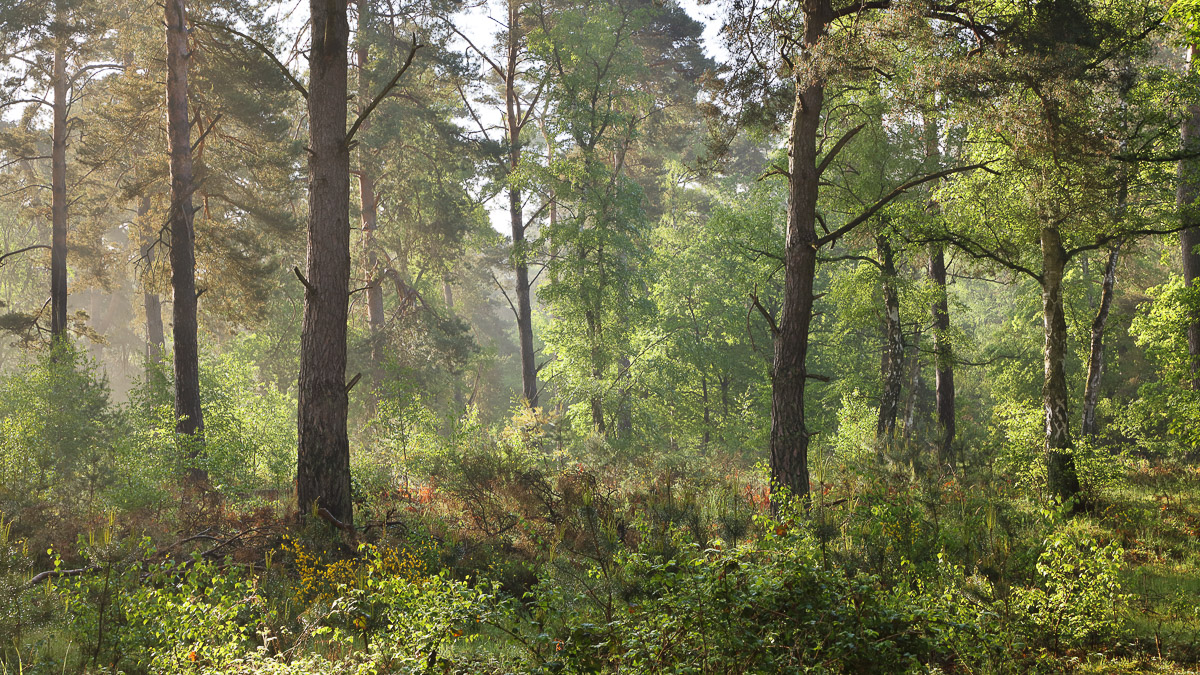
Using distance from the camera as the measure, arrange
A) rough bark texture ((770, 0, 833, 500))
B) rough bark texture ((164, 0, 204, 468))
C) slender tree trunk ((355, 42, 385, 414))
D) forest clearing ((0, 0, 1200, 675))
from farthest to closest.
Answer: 1. slender tree trunk ((355, 42, 385, 414))
2. rough bark texture ((164, 0, 204, 468))
3. rough bark texture ((770, 0, 833, 500))
4. forest clearing ((0, 0, 1200, 675))

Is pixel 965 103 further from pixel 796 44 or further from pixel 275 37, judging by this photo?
pixel 275 37

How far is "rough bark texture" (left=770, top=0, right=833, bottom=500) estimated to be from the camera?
8.97 metres

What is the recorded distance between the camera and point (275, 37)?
52.4 feet

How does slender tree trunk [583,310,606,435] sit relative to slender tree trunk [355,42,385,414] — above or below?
below

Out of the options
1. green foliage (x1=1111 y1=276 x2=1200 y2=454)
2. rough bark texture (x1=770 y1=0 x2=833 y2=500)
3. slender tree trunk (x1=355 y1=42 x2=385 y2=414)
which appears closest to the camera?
rough bark texture (x1=770 y1=0 x2=833 y2=500)

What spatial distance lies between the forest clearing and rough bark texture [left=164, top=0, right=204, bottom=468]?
77 mm

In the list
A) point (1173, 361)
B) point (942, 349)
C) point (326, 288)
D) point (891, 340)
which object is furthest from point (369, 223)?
point (1173, 361)

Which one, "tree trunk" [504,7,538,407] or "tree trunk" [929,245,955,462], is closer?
"tree trunk" [929,245,955,462]

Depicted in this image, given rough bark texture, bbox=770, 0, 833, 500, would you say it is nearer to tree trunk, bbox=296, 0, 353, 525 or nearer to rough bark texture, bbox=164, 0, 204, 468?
tree trunk, bbox=296, 0, 353, 525

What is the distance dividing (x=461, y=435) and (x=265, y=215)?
367 inches

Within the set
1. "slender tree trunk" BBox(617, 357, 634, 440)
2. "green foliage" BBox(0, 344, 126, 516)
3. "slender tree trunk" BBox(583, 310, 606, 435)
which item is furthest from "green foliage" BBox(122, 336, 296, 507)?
"slender tree trunk" BBox(617, 357, 634, 440)

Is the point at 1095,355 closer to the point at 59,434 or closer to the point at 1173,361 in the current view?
the point at 1173,361

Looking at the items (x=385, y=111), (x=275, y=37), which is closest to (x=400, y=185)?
(x=385, y=111)

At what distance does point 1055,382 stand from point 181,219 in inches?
661
